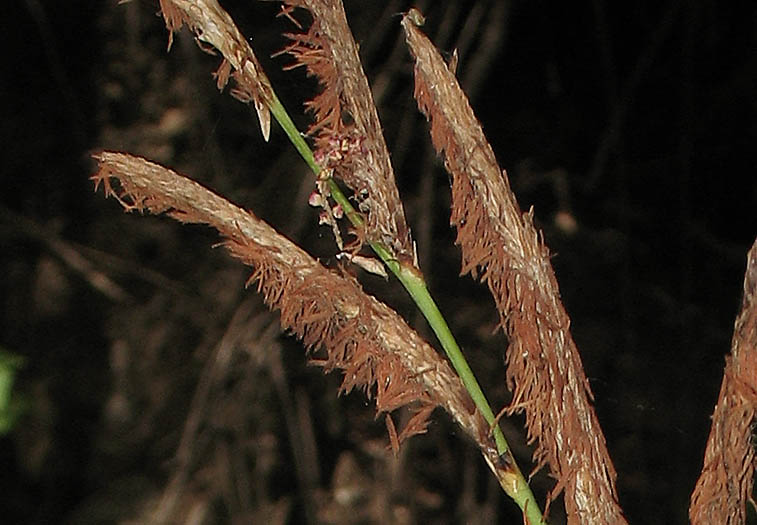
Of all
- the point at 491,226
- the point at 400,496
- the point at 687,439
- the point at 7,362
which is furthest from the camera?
the point at 400,496

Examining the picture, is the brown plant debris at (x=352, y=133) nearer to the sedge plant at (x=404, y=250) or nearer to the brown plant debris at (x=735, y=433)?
the sedge plant at (x=404, y=250)

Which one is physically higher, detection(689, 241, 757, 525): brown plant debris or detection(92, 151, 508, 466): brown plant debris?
detection(689, 241, 757, 525): brown plant debris

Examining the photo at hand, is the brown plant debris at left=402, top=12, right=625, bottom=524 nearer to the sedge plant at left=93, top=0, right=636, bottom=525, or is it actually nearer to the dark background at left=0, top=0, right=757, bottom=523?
the sedge plant at left=93, top=0, right=636, bottom=525

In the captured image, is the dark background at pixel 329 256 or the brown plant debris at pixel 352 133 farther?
the dark background at pixel 329 256

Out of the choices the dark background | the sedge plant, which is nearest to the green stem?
the sedge plant

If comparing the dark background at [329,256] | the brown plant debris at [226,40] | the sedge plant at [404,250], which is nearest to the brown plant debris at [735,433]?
the sedge plant at [404,250]

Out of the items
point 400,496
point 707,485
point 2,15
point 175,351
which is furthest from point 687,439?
point 2,15

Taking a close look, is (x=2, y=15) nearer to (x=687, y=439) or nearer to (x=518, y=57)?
(x=518, y=57)
